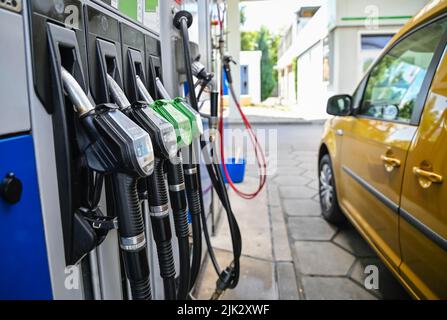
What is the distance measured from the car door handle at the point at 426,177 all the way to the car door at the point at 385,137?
0.54 feet

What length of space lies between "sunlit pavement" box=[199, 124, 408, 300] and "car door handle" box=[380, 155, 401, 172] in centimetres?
87

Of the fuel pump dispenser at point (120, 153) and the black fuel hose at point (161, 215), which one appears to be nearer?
the fuel pump dispenser at point (120, 153)

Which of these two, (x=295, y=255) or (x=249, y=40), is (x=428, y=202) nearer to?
(x=295, y=255)

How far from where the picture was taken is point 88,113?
31.1 inches

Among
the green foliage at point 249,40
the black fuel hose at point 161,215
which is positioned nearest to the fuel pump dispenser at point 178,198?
the black fuel hose at point 161,215

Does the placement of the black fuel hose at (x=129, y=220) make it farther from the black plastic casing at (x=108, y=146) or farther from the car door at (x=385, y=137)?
the car door at (x=385, y=137)

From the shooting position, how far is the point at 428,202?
4.91 ft

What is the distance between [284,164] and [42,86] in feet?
19.0

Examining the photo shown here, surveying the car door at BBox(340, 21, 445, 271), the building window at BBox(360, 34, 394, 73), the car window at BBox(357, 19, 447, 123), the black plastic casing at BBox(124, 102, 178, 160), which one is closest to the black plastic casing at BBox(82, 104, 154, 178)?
the black plastic casing at BBox(124, 102, 178, 160)

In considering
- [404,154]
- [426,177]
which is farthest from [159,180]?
[404,154]

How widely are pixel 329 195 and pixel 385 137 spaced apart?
145 cm

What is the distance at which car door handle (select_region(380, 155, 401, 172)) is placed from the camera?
5.92ft

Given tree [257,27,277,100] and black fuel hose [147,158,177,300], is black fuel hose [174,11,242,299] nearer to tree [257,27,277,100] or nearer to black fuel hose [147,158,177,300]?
black fuel hose [147,158,177,300]

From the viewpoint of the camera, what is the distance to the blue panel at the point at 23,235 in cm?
68
